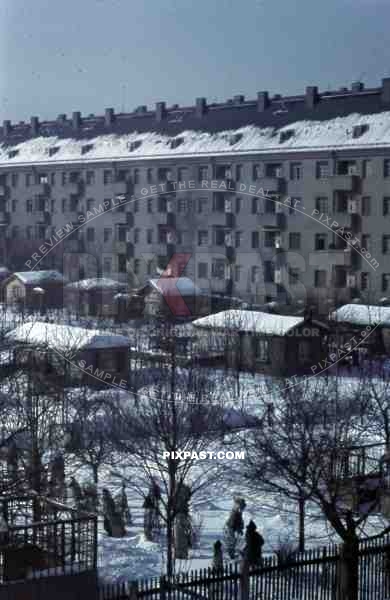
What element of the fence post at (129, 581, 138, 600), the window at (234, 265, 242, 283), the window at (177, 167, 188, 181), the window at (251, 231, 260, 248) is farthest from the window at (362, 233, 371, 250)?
the fence post at (129, 581, 138, 600)

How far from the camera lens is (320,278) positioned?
310 cm

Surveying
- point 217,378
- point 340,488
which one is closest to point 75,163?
point 217,378

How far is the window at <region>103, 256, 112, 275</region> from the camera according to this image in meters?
2.95

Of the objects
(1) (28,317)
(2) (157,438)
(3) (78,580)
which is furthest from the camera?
(1) (28,317)

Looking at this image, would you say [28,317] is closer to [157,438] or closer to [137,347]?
[137,347]

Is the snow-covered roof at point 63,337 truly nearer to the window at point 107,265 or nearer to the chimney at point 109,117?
the window at point 107,265

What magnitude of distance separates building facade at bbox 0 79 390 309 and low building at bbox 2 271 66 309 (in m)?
0.06

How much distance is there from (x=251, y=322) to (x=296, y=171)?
1.82 ft

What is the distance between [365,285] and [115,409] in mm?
→ 925

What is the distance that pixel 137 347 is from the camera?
3238 millimetres

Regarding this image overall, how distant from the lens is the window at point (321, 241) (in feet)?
9.55

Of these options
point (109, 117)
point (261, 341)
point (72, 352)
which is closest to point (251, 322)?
point (261, 341)

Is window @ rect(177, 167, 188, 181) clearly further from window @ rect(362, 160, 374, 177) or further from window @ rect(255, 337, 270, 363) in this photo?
window @ rect(362, 160, 374, 177)

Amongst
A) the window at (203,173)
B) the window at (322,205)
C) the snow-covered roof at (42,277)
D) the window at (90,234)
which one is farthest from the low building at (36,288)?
the window at (322,205)
